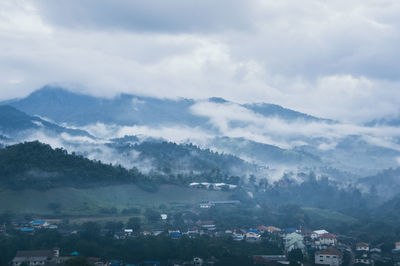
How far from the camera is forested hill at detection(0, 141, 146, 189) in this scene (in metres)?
76.4

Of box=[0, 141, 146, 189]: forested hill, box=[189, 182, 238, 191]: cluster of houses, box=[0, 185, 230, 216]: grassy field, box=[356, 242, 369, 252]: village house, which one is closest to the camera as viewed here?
box=[356, 242, 369, 252]: village house

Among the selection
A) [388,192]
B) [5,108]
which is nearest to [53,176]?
[388,192]

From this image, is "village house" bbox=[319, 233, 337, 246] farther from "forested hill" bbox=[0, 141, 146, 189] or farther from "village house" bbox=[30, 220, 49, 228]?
"forested hill" bbox=[0, 141, 146, 189]

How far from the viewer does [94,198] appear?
81938mm

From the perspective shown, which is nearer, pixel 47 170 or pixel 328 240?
pixel 328 240

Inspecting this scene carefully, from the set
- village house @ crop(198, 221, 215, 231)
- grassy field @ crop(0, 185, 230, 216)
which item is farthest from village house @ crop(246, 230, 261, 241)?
grassy field @ crop(0, 185, 230, 216)

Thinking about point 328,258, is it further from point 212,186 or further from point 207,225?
point 212,186

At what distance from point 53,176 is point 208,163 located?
60.4m

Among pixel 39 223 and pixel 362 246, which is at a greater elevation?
pixel 39 223

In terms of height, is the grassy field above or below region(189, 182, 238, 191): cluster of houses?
below

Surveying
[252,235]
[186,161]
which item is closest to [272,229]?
[252,235]

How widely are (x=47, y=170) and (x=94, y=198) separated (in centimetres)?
762

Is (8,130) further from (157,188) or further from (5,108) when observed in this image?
(157,188)

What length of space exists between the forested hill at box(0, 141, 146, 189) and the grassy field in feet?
4.52
